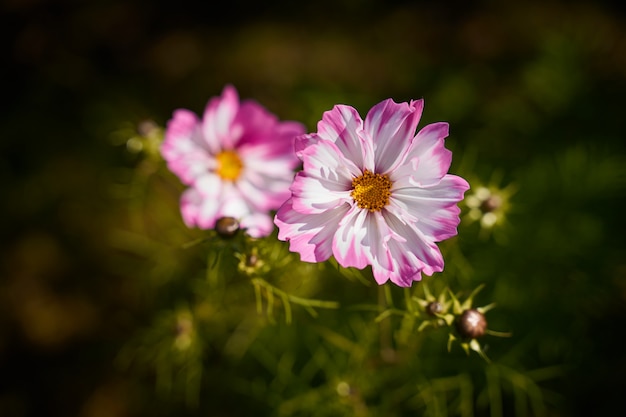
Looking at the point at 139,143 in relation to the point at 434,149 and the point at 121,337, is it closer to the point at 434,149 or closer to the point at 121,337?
the point at 434,149

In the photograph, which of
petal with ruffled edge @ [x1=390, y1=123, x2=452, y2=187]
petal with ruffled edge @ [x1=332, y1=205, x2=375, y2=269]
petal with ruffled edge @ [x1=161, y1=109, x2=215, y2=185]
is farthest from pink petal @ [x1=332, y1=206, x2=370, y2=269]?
petal with ruffled edge @ [x1=161, y1=109, x2=215, y2=185]

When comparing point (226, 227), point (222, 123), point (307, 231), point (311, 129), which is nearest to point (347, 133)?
point (307, 231)

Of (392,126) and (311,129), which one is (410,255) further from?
(311,129)

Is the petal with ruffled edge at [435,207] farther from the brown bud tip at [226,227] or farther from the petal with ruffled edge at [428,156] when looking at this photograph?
the brown bud tip at [226,227]

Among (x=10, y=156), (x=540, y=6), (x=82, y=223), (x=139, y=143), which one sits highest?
(x=540, y=6)

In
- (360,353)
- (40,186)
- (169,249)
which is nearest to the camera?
(360,353)

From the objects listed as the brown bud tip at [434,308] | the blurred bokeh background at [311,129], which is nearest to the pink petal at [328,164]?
the brown bud tip at [434,308]

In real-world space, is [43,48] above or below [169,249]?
above

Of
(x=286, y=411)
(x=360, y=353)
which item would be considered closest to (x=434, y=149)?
(x=360, y=353)
